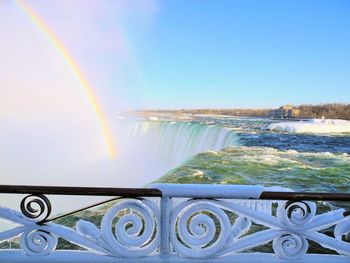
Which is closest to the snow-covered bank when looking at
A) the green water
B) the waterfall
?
the green water

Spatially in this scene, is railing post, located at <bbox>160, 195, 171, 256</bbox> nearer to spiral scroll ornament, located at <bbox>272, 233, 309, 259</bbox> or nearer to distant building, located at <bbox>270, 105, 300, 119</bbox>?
spiral scroll ornament, located at <bbox>272, 233, 309, 259</bbox>

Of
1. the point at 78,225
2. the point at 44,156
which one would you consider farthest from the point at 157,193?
the point at 44,156

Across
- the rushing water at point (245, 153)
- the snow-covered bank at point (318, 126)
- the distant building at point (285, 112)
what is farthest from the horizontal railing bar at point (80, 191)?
the distant building at point (285, 112)

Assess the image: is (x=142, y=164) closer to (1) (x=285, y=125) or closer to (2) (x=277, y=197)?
(1) (x=285, y=125)

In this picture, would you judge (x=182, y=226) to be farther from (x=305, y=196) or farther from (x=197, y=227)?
(x=305, y=196)

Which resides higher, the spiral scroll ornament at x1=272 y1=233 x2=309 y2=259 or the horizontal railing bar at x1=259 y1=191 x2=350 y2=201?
the horizontal railing bar at x1=259 y1=191 x2=350 y2=201

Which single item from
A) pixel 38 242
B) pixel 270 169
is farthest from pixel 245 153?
pixel 38 242
